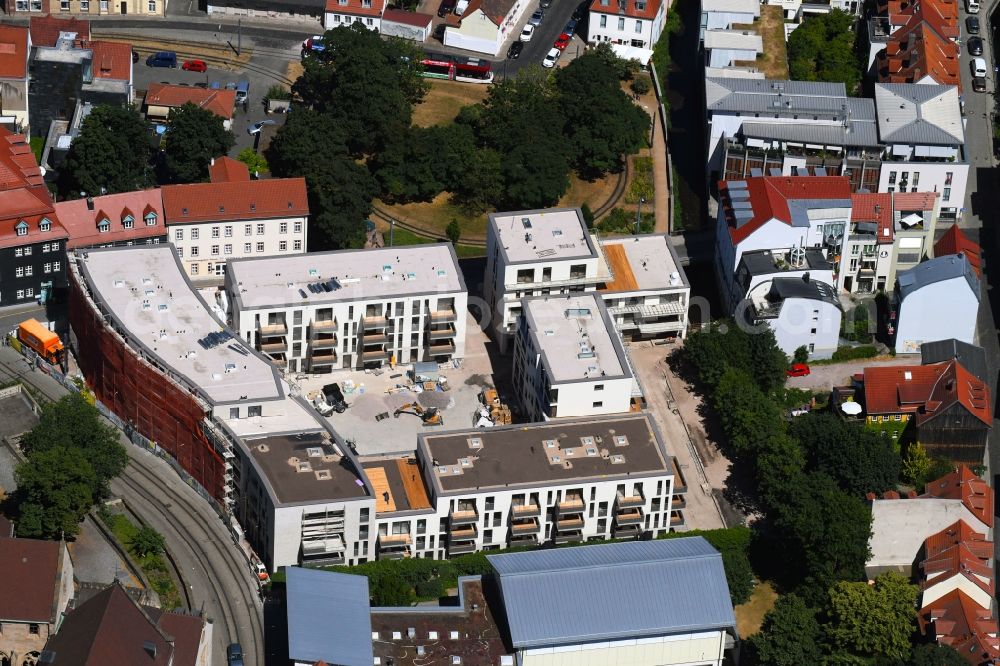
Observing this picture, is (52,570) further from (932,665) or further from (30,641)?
(932,665)

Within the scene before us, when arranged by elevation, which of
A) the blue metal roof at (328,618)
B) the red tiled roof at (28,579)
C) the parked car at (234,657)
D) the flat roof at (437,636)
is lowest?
the parked car at (234,657)

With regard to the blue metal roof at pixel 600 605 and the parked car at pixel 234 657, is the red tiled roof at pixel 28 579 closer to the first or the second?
the parked car at pixel 234 657

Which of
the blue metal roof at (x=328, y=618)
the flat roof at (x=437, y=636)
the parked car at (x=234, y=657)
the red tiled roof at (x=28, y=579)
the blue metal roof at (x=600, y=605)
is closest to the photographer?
the red tiled roof at (x=28, y=579)

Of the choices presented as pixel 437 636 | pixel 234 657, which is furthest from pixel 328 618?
pixel 234 657

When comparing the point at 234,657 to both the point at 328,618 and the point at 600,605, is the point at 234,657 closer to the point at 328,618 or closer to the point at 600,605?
the point at 328,618

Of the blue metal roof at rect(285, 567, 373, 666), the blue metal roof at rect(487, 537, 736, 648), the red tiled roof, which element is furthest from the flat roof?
the red tiled roof

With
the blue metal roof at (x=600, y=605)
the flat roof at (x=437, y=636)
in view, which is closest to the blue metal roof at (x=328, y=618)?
the flat roof at (x=437, y=636)

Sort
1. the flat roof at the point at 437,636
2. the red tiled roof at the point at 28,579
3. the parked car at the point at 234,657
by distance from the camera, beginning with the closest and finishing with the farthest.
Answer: the red tiled roof at the point at 28,579 < the flat roof at the point at 437,636 < the parked car at the point at 234,657
